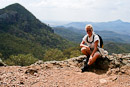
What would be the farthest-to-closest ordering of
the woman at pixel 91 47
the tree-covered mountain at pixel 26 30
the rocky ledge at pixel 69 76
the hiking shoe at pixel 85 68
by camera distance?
1. the tree-covered mountain at pixel 26 30
2. the hiking shoe at pixel 85 68
3. the woman at pixel 91 47
4. the rocky ledge at pixel 69 76

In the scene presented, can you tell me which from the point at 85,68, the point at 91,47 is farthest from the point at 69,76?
the point at 91,47

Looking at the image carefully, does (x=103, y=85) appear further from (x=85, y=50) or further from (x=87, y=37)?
(x=87, y=37)

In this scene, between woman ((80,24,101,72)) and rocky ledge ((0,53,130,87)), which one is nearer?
rocky ledge ((0,53,130,87))

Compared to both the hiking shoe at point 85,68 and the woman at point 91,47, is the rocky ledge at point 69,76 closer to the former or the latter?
the hiking shoe at point 85,68

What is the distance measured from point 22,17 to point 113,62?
15509 cm

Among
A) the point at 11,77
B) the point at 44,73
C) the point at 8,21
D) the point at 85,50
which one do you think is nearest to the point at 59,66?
the point at 44,73

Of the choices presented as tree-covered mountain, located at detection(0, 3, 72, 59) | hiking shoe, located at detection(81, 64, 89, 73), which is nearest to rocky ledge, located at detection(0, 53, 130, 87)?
hiking shoe, located at detection(81, 64, 89, 73)

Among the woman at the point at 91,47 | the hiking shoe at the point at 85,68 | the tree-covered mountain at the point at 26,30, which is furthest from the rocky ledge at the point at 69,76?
the tree-covered mountain at the point at 26,30

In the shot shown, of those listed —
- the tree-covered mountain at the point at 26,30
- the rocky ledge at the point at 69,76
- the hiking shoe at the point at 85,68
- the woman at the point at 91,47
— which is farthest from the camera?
the tree-covered mountain at the point at 26,30

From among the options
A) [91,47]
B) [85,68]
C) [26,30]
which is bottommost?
[26,30]

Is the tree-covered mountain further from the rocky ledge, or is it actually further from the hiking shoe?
the hiking shoe

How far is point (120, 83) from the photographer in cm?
568

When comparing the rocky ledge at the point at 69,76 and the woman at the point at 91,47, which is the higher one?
the woman at the point at 91,47

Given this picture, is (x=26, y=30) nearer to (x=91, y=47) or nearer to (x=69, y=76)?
(x=91, y=47)
